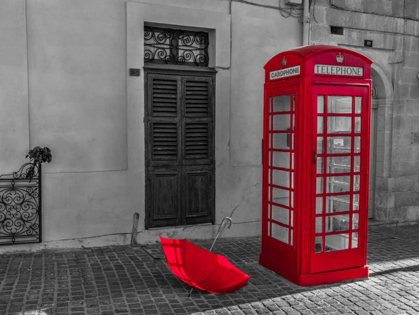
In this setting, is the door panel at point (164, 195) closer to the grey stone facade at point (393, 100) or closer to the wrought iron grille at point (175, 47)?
the wrought iron grille at point (175, 47)

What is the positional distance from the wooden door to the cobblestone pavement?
997 mm

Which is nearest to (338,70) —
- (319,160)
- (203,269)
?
(319,160)

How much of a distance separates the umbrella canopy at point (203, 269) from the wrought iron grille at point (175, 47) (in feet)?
11.8

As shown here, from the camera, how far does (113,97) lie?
7.52m

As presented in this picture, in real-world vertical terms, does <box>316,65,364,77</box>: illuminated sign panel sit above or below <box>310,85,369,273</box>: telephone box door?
above

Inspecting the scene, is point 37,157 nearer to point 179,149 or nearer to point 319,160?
point 179,149

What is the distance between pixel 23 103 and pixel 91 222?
2.07 metres

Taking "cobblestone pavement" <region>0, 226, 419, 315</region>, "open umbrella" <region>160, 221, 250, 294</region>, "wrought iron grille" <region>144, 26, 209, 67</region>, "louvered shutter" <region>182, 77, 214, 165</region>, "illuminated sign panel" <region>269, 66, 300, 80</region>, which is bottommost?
"cobblestone pavement" <region>0, 226, 419, 315</region>

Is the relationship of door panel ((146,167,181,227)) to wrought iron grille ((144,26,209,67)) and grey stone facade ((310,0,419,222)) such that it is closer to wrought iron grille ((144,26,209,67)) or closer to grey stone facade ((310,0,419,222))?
wrought iron grille ((144,26,209,67))

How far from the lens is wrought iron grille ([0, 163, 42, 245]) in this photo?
693cm

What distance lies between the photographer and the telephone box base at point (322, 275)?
583 centimetres

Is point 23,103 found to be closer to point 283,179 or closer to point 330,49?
point 283,179

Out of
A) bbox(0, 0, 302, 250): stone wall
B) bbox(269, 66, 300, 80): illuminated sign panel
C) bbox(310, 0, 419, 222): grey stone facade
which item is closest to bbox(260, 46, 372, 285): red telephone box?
bbox(269, 66, 300, 80): illuminated sign panel

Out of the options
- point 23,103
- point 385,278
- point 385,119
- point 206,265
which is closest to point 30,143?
point 23,103
